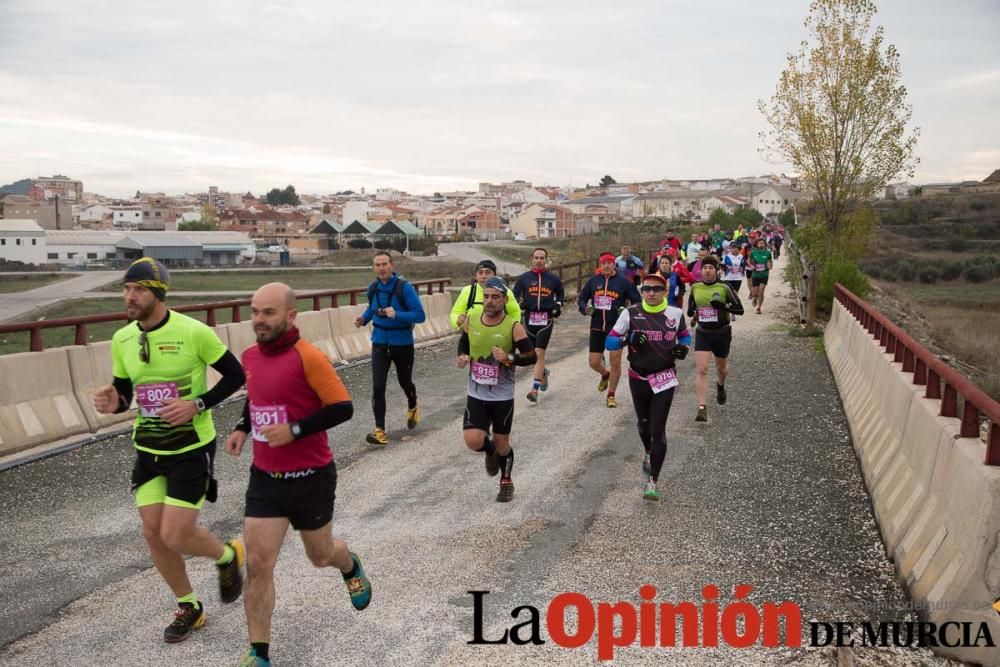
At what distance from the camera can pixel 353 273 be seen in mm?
92750

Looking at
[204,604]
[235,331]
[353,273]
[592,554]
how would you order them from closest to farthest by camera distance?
[204,604]
[592,554]
[235,331]
[353,273]

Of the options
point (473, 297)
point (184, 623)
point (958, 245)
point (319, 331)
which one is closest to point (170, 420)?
point (184, 623)

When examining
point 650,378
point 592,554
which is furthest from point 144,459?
point 650,378

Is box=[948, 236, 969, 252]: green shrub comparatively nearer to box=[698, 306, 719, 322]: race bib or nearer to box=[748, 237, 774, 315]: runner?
box=[748, 237, 774, 315]: runner

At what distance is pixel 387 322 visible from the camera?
10258 mm

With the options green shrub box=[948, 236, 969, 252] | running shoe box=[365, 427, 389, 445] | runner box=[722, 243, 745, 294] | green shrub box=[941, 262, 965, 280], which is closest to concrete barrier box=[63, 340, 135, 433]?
running shoe box=[365, 427, 389, 445]

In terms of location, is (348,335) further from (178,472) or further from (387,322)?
(178,472)

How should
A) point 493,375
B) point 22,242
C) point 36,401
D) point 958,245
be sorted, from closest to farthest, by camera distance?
point 493,375 → point 36,401 → point 958,245 → point 22,242

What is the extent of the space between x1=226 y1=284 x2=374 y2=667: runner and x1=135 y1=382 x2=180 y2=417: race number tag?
565mm

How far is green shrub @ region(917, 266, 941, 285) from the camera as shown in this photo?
5788cm

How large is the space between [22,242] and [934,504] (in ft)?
424

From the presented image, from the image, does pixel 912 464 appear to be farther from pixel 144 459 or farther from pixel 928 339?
pixel 928 339

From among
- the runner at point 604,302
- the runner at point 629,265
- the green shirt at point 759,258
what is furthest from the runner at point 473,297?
the green shirt at point 759,258

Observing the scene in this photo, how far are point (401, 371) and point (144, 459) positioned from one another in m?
5.48
